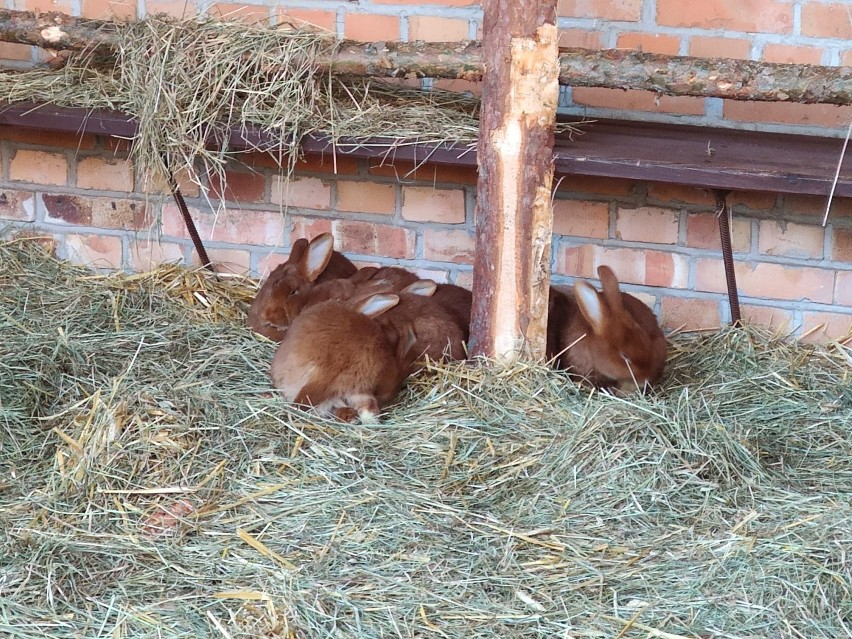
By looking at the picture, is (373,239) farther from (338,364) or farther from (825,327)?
(825,327)

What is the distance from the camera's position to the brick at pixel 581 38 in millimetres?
4250

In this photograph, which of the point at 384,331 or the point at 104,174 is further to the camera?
the point at 104,174

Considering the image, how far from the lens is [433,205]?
4.59 meters

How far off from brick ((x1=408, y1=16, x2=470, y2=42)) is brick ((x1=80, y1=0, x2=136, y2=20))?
1207 mm

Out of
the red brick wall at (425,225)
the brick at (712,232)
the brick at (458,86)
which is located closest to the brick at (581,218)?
the red brick wall at (425,225)

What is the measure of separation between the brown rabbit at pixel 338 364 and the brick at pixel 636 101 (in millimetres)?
1311

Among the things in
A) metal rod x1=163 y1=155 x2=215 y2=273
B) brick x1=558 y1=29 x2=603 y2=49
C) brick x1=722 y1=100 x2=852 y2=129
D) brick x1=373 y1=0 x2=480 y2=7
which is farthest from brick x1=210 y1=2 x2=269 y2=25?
brick x1=722 y1=100 x2=852 y2=129

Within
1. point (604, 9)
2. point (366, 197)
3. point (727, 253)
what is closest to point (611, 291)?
point (727, 253)

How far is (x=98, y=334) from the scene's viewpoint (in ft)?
13.5

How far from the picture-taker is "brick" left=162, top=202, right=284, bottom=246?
4.75 m

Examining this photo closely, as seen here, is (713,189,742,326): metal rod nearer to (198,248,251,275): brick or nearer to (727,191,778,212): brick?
(727,191,778,212): brick

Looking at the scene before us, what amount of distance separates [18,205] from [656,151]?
295cm

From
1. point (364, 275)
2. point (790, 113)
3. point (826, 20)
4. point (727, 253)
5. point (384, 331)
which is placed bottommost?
point (384, 331)

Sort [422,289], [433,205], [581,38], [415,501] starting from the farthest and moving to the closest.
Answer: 1. [433,205]
2. [581,38]
3. [422,289]
4. [415,501]
